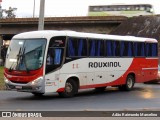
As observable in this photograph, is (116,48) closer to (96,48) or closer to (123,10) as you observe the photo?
(96,48)

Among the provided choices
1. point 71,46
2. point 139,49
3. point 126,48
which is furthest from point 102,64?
point 139,49

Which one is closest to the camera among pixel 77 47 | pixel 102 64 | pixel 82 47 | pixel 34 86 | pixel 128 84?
pixel 34 86

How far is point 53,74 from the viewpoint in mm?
17484

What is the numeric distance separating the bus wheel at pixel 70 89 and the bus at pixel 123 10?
49103 millimetres

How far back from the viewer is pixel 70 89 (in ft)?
60.4

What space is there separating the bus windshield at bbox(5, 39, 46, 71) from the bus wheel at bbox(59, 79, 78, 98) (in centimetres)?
177

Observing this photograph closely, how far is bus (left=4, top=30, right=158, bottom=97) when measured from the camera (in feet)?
56.4

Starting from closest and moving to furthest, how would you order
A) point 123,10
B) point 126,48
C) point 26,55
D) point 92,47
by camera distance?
point 26,55
point 92,47
point 126,48
point 123,10

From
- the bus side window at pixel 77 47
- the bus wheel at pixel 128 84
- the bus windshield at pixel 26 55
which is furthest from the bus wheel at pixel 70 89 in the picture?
the bus wheel at pixel 128 84

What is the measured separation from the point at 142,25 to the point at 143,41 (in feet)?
100

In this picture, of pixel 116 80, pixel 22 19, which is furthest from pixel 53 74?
pixel 22 19

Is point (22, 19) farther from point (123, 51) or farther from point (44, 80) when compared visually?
point (44, 80)

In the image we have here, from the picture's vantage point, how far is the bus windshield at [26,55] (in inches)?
678

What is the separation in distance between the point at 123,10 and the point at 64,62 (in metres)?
51.0
